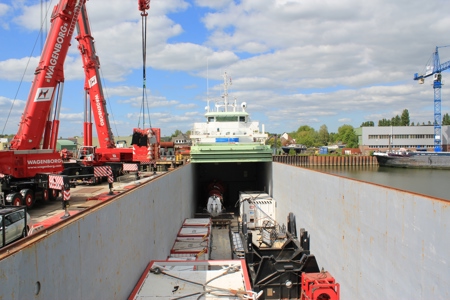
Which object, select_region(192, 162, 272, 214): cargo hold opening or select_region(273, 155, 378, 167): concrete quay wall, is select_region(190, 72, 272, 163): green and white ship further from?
select_region(273, 155, 378, 167): concrete quay wall

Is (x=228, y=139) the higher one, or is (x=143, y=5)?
(x=143, y=5)

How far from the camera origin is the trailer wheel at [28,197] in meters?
12.1

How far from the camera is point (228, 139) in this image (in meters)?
18.7

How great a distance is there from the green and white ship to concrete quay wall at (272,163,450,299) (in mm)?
6952

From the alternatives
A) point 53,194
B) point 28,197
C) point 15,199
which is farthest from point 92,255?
point 53,194

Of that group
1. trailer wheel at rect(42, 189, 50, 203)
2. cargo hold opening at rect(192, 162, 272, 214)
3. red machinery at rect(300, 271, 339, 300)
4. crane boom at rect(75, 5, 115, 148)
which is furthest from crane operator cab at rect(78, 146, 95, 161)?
red machinery at rect(300, 271, 339, 300)

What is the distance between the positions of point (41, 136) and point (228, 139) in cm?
890

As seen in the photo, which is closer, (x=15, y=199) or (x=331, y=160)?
(x=15, y=199)

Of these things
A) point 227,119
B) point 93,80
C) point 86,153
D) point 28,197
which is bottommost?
point 28,197

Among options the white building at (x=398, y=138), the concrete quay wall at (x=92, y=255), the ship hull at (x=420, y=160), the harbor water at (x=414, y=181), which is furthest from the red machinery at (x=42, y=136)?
the white building at (x=398, y=138)

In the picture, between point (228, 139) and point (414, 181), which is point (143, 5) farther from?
point (414, 181)

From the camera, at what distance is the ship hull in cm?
6212

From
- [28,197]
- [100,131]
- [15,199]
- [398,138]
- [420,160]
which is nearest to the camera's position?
[15,199]

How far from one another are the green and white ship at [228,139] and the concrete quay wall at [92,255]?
28.9 ft
